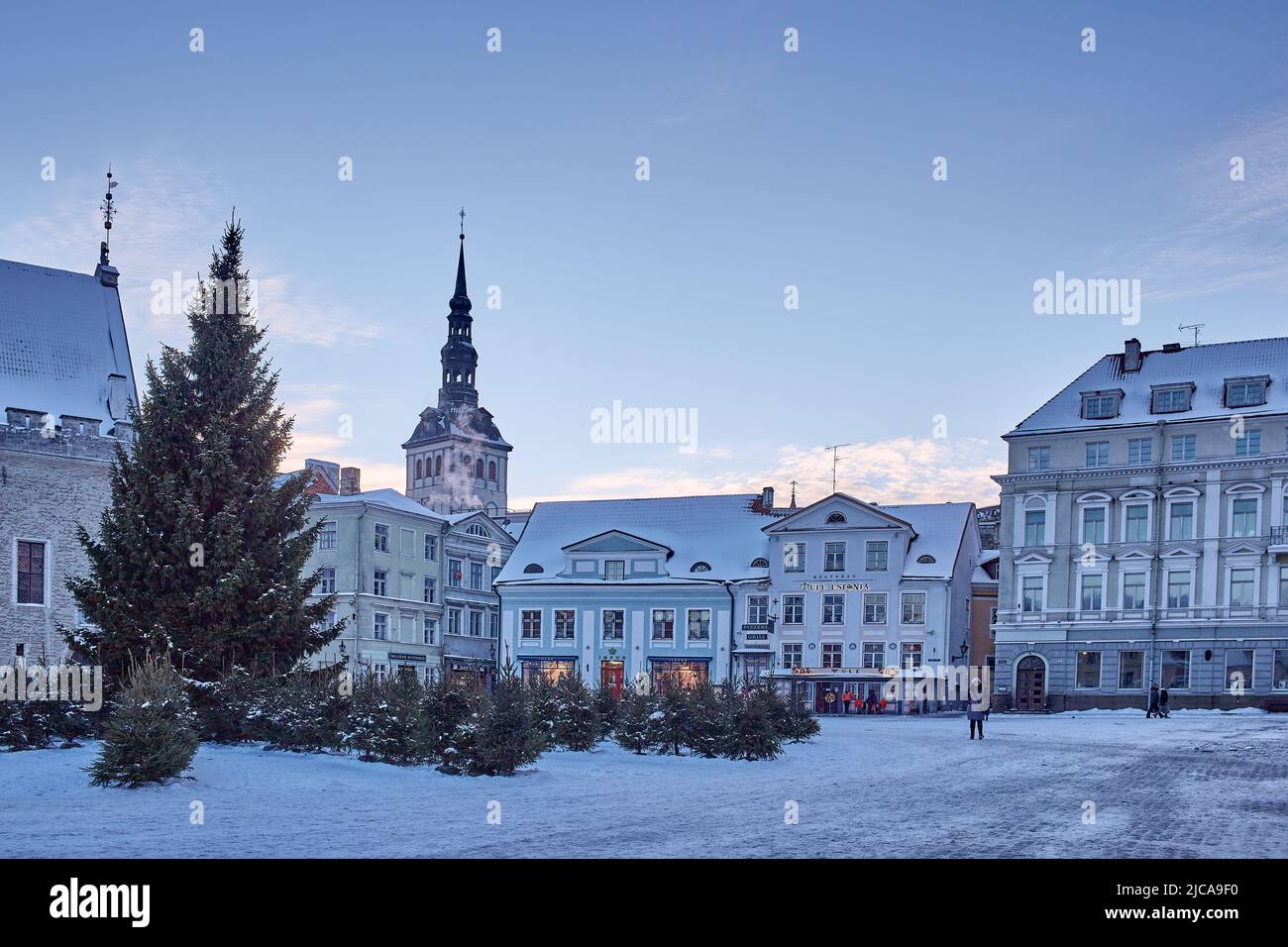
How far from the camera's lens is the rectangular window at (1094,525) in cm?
5997

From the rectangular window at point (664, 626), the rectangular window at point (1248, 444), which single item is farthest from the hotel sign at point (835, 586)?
the rectangular window at point (1248, 444)

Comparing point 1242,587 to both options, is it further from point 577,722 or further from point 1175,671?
point 577,722

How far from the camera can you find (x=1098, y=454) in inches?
2363

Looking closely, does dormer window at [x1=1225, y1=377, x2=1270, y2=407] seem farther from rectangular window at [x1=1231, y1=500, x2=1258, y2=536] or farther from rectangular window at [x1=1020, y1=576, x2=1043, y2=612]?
rectangular window at [x1=1020, y1=576, x2=1043, y2=612]

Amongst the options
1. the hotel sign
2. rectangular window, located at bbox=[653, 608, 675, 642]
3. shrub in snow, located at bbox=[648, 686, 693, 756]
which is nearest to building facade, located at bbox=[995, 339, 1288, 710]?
the hotel sign

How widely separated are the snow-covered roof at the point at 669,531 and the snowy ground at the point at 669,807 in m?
40.8

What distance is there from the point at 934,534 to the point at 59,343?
41.0 m

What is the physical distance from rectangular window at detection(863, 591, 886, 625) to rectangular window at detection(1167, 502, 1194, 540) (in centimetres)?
1340

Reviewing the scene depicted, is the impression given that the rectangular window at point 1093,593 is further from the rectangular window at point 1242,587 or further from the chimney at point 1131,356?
the chimney at point 1131,356

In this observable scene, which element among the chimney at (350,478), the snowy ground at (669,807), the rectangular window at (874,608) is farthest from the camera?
the chimney at (350,478)

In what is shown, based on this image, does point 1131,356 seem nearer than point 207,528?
No

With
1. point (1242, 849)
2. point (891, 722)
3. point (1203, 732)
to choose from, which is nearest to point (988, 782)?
point (1242, 849)

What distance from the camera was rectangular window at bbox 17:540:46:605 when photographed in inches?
1521

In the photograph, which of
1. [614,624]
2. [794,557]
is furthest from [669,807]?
[614,624]
